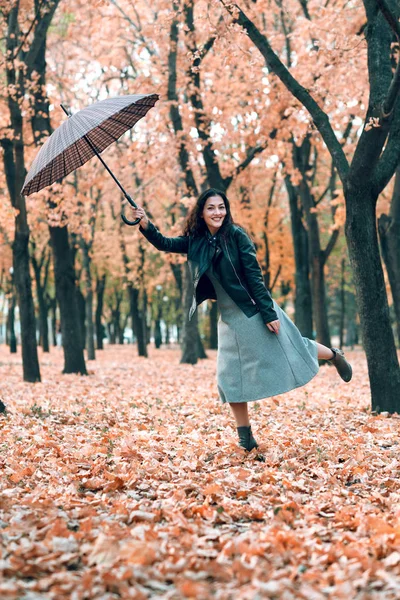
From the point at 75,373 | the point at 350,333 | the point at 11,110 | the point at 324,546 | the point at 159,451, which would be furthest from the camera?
the point at 350,333

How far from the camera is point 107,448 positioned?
613 cm

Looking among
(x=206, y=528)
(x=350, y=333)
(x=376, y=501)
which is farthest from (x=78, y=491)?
(x=350, y=333)

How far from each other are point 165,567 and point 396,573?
113 centimetres

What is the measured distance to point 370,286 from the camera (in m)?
7.70

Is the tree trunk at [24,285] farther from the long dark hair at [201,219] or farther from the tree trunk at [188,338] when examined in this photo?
the long dark hair at [201,219]

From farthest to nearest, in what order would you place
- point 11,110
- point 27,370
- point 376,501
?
point 27,370 → point 11,110 → point 376,501

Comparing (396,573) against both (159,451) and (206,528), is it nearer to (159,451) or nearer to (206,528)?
(206,528)

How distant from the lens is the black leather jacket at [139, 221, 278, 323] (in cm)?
536

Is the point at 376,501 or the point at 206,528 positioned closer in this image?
the point at 206,528

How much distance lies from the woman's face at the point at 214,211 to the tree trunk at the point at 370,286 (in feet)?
8.91

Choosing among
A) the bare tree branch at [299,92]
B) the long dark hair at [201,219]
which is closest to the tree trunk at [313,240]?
the bare tree branch at [299,92]

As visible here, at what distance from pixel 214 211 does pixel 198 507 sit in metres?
2.45

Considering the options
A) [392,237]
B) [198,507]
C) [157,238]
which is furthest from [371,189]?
[198,507]

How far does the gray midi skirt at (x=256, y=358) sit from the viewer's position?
5.40m
